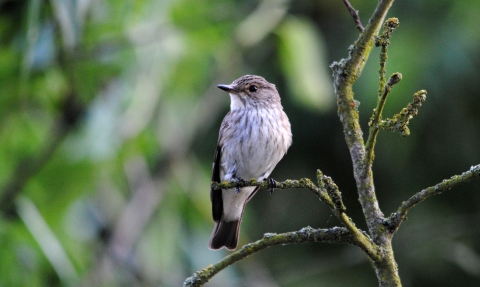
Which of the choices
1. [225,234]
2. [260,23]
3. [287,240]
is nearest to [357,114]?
[287,240]

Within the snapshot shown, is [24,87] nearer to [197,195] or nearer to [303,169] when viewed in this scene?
[197,195]

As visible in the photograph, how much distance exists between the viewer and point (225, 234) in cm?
435

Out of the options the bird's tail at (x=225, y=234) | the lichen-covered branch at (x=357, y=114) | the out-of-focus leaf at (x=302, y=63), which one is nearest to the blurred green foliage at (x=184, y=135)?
the out-of-focus leaf at (x=302, y=63)

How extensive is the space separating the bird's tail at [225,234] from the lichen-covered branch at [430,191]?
2.72 metres

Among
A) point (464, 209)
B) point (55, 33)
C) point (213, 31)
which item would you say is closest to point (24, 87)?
point (55, 33)

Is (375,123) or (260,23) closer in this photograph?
(375,123)

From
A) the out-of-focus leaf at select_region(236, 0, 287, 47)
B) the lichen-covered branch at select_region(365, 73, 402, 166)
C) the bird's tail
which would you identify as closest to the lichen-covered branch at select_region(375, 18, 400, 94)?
the lichen-covered branch at select_region(365, 73, 402, 166)

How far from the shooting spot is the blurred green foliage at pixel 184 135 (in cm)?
509

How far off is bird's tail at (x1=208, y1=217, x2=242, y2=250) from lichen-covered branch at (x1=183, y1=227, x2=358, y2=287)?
243 centimetres

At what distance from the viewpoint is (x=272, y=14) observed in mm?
6289

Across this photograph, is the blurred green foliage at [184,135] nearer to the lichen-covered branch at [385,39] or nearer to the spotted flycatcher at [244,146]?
the spotted flycatcher at [244,146]

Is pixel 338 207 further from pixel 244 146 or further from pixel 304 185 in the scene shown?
pixel 244 146

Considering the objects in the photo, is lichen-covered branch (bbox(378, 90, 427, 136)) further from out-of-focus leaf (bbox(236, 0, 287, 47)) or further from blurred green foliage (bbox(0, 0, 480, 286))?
out-of-focus leaf (bbox(236, 0, 287, 47))

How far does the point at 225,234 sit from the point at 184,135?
2.17 meters
